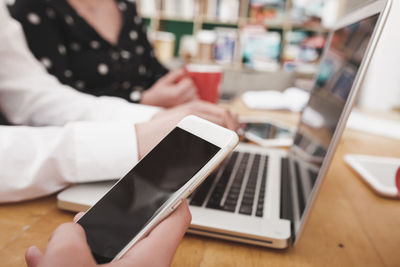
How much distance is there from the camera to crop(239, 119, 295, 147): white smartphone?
0.72 metres

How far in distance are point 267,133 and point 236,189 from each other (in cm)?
39

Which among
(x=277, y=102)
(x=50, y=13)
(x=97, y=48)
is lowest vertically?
(x=277, y=102)

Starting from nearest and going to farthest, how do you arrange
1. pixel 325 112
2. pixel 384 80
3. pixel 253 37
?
pixel 325 112, pixel 384 80, pixel 253 37

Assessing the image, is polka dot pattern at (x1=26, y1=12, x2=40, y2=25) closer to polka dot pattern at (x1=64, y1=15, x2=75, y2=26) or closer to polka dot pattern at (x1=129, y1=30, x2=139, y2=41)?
polka dot pattern at (x1=64, y1=15, x2=75, y2=26)

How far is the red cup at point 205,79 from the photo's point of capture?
0.73 m

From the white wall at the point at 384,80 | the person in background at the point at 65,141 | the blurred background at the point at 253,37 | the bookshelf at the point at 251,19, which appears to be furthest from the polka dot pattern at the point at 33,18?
the bookshelf at the point at 251,19

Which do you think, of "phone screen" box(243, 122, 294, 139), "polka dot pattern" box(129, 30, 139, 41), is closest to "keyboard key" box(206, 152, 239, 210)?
"phone screen" box(243, 122, 294, 139)

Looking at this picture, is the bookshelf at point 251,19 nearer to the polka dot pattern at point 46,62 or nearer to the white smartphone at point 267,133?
the white smartphone at point 267,133

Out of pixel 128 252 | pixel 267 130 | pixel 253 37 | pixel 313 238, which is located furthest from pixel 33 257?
pixel 253 37

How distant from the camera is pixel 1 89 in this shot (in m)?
0.59

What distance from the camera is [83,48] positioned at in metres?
0.91

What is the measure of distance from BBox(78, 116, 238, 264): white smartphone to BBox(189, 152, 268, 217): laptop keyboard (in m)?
0.11

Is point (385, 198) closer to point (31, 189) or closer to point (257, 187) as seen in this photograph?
point (257, 187)

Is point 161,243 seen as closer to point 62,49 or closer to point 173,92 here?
point 173,92
